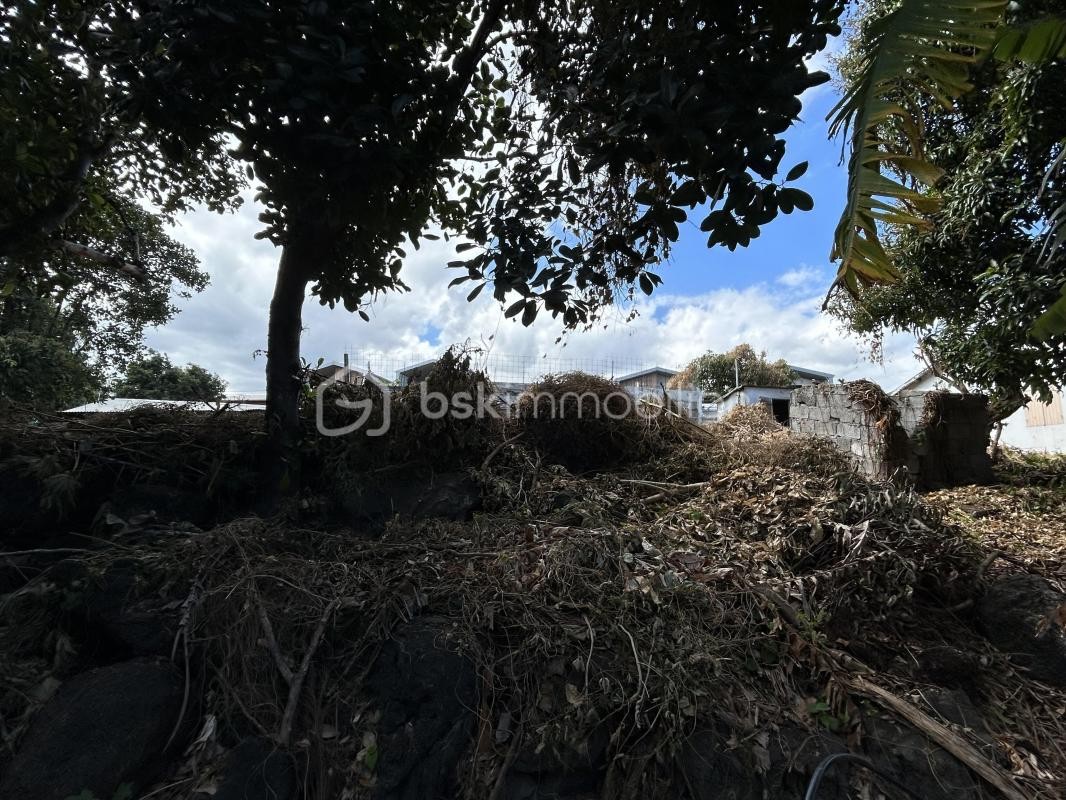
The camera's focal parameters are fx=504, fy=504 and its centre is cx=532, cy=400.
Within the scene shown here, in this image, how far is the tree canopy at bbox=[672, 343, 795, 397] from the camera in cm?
2300

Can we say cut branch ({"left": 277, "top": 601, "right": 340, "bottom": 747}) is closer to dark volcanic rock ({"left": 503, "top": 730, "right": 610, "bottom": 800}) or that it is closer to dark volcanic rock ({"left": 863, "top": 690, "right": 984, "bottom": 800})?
dark volcanic rock ({"left": 503, "top": 730, "right": 610, "bottom": 800})

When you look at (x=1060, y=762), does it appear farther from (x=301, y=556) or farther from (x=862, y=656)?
(x=301, y=556)

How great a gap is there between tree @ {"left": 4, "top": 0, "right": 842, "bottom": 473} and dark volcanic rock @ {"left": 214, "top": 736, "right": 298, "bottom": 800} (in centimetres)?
212

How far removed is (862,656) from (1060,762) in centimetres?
80

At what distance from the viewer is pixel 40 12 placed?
9.98ft

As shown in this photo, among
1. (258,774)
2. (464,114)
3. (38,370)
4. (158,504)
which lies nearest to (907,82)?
(464,114)

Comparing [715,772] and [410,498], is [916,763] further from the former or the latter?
[410,498]

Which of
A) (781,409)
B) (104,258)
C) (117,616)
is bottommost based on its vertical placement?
(117,616)

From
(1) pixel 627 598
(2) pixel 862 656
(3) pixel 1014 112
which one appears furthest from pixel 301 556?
(3) pixel 1014 112

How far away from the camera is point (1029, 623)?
2.64 metres

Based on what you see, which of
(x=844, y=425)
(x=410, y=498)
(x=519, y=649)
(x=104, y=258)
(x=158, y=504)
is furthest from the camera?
(x=844, y=425)

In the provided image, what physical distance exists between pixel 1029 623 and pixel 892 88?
9.62ft

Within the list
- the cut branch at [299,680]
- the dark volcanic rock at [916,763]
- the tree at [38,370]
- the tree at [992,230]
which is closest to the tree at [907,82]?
the tree at [992,230]

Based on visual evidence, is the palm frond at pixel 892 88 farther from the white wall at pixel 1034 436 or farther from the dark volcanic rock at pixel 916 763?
the white wall at pixel 1034 436
